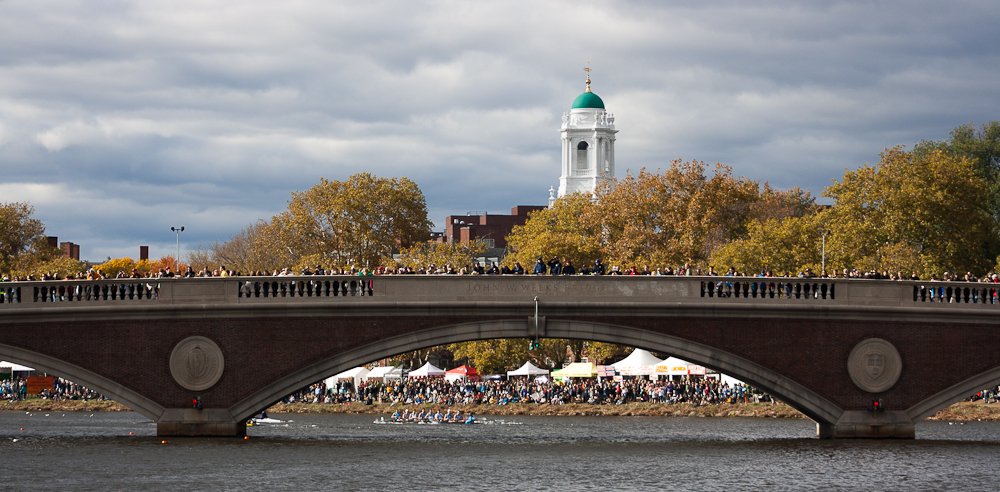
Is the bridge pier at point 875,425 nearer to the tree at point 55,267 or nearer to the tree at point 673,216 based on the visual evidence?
the tree at point 673,216

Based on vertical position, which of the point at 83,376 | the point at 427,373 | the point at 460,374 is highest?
the point at 83,376

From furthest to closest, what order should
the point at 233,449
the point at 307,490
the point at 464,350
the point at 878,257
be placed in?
the point at 464,350, the point at 878,257, the point at 233,449, the point at 307,490

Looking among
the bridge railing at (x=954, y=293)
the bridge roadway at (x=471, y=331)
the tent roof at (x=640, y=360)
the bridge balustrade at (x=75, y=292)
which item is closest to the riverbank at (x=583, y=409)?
the tent roof at (x=640, y=360)

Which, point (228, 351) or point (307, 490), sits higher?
point (228, 351)

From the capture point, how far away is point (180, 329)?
40.2m

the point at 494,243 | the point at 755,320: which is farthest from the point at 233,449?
the point at 494,243

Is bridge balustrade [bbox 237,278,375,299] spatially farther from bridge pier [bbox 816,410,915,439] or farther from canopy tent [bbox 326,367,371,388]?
canopy tent [bbox 326,367,371,388]

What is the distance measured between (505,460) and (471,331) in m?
4.94

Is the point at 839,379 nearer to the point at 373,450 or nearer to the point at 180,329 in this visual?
the point at 373,450

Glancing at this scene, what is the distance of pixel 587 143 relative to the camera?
130750mm

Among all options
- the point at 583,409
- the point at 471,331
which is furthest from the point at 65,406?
the point at 471,331

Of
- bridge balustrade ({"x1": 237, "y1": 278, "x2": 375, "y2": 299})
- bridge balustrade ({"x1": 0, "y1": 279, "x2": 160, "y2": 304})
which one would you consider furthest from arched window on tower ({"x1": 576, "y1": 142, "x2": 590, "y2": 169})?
bridge balustrade ({"x1": 0, "y1": 279, "x2": 160, "y2": 304})

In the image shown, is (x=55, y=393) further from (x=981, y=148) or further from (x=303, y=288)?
(x=981, y=148)

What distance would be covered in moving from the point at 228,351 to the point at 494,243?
11484 cm
